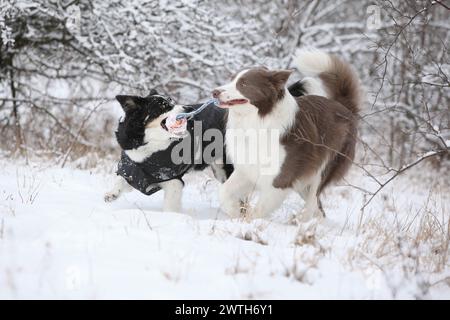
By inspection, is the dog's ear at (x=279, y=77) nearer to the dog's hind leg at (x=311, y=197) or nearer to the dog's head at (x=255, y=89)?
the dog's head at (x=255, y=89)

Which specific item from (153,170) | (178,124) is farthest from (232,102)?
(153,170)

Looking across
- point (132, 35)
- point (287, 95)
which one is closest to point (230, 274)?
point (287, 95)

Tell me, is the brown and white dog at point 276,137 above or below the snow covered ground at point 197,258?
above

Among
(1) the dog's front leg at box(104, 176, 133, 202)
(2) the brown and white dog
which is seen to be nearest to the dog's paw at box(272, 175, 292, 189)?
(2) the brown and white dog

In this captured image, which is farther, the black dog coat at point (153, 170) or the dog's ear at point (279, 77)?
the black dog coat at point (153, 170)

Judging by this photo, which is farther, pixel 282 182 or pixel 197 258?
pixel 282 182

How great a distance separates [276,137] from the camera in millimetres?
3967

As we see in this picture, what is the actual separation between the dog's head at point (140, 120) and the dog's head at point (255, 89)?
61 centimetres

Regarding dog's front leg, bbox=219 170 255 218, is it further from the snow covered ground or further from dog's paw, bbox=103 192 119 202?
dog's paw, bbox=103 192 119 202

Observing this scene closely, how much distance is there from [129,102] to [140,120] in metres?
0.18

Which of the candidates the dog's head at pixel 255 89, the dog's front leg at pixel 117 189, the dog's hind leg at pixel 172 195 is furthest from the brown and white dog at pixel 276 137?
the dog's front leg at pixel 117 189

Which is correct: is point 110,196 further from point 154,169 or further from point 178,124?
point 178,124

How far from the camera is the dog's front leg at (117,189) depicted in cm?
416

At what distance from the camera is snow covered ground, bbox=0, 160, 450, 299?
223 centimetres
